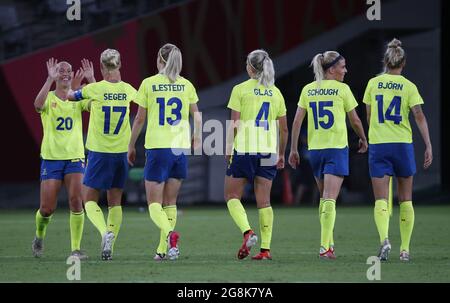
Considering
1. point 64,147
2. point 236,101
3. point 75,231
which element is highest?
point 236,101

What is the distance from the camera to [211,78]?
26.2m

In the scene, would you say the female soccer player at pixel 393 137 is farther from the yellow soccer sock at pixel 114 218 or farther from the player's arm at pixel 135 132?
the yellow soccer sock at pixel 114 218

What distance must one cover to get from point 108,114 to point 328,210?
2638mm

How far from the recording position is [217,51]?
26125mm

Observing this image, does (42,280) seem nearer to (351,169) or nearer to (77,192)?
(77,192)

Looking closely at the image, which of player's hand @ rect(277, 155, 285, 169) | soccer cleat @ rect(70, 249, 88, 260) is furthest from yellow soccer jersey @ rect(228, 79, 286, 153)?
soccer cleat @ rect(70, 249, 88, 260)

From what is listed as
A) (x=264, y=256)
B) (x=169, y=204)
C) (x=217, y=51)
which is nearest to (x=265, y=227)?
(x=264, y=256)

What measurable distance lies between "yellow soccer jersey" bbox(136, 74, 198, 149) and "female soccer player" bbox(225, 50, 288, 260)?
57 cm

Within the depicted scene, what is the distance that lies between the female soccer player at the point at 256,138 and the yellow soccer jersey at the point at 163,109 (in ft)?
1.85

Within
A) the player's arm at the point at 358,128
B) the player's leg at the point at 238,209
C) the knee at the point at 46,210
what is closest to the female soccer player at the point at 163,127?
the player's leg at the point at 238,209

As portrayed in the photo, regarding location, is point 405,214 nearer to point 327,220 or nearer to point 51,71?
point 327,220

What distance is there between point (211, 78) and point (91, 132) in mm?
13768

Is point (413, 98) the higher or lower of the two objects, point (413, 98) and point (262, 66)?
the lower

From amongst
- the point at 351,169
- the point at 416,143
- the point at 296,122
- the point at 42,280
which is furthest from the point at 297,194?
the point at 42,280
